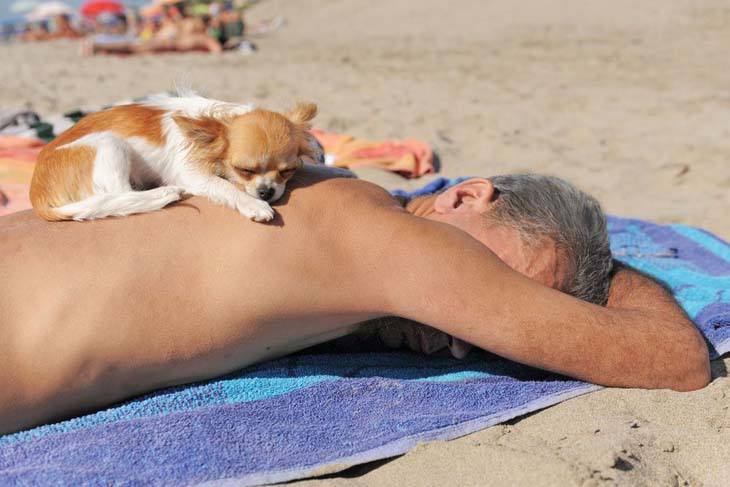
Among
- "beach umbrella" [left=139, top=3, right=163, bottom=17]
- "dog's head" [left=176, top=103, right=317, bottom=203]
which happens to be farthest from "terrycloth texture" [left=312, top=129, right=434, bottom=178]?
"beach umbrella" [left=139, top=3, right=163, bottom=17]

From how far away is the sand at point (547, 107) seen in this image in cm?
218

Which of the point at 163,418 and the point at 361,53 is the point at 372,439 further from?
the point at 361,53

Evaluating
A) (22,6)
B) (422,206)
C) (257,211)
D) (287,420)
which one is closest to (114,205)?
(257,211)

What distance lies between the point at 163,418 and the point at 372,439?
2.03 ft

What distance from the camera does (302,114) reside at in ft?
10.3

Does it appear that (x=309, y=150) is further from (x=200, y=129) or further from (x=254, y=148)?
(x=200, y=129)

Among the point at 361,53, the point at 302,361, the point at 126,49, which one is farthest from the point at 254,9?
the point at 302,361

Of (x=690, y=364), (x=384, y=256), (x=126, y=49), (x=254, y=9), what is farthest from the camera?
(x=254, y=9)

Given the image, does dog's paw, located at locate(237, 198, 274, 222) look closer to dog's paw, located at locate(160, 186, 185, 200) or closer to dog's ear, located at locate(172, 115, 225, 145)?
dog's paw, located at locate(160, 186, 185, 200)

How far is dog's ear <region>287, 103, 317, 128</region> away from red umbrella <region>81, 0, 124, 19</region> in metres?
22.2

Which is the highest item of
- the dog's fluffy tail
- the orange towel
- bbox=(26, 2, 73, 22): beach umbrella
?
the dog's fluffy tail

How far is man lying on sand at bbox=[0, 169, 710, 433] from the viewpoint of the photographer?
2146 mm

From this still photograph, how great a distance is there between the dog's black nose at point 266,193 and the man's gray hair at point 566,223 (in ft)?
2.46

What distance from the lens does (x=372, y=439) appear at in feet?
7.37
